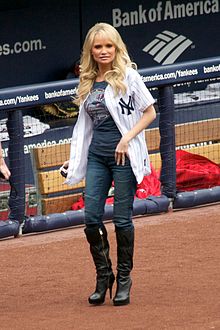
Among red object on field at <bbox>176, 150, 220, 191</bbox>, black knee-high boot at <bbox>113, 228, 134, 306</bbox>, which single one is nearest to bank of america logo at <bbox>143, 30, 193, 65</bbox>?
red object on field at <bbox>176, 150, 220, 191</bbox>

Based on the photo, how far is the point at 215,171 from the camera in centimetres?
941

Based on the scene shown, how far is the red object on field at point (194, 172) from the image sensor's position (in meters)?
9.27

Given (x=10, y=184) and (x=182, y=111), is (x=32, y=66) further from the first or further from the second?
(x=10, y=184)

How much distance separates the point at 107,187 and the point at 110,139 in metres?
0.27

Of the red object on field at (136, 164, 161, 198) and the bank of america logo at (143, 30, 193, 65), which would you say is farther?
the bank of america logo at (143, 30, 193, 65)

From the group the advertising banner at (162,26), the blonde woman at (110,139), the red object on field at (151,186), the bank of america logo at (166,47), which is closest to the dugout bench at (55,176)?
the red object on field at (151,186)

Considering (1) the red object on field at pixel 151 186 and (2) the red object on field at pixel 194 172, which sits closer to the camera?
(1) the red object on field at pixel 151 186

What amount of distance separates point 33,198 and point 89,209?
7.80 ft

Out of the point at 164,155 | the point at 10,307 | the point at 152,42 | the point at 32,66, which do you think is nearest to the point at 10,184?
the point at 164,155

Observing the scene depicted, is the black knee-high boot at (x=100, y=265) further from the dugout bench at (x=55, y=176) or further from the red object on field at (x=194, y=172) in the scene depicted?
the red object on field at (x=194, y=172)

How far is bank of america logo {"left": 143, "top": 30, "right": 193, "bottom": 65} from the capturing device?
1217 cm

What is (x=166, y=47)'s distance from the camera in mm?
12234

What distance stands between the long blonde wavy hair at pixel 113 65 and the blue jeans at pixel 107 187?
0.37 meters

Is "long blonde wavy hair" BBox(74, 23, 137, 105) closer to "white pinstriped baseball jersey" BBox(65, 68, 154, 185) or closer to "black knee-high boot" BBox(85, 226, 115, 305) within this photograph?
"white pinstriped baseball jersey" BBox(65, 68, 154, 185)
